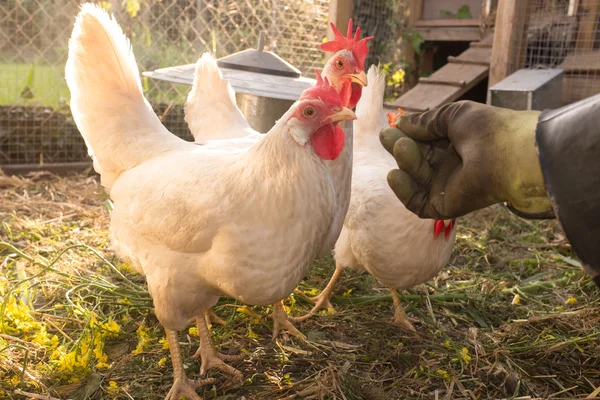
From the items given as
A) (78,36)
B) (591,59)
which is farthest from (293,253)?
(591,59)

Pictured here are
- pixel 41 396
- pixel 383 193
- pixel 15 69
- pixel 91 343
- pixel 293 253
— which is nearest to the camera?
pixel 293 253

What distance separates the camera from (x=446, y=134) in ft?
5.17

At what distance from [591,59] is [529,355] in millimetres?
3904

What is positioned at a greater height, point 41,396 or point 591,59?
point 591,59

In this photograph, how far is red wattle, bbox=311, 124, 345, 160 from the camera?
1.79m

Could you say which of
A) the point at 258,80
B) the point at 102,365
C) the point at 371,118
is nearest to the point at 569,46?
the point at 371,118

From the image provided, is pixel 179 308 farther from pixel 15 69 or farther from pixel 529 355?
pixel 15 69

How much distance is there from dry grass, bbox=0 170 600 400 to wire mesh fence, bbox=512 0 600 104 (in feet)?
7.62

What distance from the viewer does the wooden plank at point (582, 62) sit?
193 inches

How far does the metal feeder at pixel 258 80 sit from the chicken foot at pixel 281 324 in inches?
43.5

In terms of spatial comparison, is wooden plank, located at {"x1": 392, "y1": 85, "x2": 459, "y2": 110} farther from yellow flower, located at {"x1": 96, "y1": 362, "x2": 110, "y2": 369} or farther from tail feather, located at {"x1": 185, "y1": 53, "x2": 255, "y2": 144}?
yellow flower, located at {"x1": 96, "y1": 362, "x2": 110, "y2": 369}

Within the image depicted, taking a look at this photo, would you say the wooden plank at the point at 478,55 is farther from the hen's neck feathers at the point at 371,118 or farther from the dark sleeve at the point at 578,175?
the dark sleeve at the point at 578,175

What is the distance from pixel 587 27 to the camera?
5301 mm

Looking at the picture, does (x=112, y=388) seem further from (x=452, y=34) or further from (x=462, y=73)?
(x=452, y=34)
